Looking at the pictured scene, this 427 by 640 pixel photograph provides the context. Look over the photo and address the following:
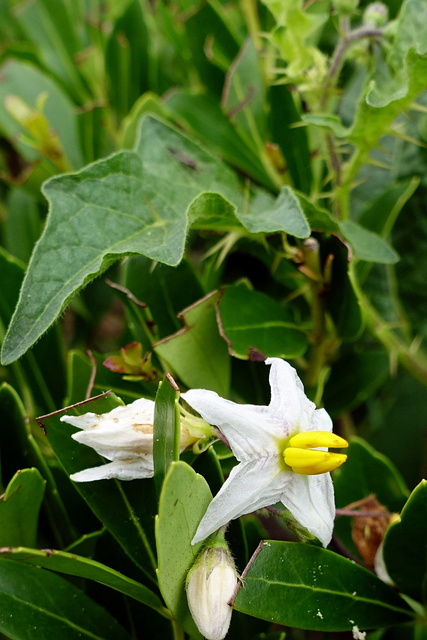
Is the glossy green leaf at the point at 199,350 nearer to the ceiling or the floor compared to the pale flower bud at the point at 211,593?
nearer to the ceiling

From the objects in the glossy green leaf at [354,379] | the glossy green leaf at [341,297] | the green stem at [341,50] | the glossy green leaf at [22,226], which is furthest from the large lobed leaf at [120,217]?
the glossy green leaf at [22,226]

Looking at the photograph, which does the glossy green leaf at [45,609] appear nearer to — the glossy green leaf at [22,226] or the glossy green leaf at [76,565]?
the glossy green leaf at [76,565]

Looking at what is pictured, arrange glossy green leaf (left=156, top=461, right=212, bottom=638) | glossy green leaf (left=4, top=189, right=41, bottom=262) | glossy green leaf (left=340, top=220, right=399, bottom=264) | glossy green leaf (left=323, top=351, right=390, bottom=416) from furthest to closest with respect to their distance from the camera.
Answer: glossy green leaf (left=4, top=189, right=41, bottom=262) → glossy green leaf (left=323, top=351, right=390, bottom=416) → glossy green leaf (left=340, top=220, right=399, bottom=264) → glossy green leaf (left=156, top=461, right=212, bottom=638)

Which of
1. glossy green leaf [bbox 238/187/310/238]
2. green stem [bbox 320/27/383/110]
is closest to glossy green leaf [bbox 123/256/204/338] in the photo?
glossy green leaf [bbox 238/187/310/238]

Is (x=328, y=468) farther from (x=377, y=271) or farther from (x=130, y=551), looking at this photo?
(x=377, y=271)

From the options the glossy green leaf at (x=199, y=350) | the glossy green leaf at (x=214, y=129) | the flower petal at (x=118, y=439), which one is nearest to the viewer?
the flower petal at (x=118, y=439)

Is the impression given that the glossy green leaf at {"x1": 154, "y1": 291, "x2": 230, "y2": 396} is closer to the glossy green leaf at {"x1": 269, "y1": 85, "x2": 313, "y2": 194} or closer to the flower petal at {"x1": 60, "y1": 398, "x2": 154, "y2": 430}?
the flower petal at {"x1": 60, "y1": 398, "x2": 154, "y2": 430}
